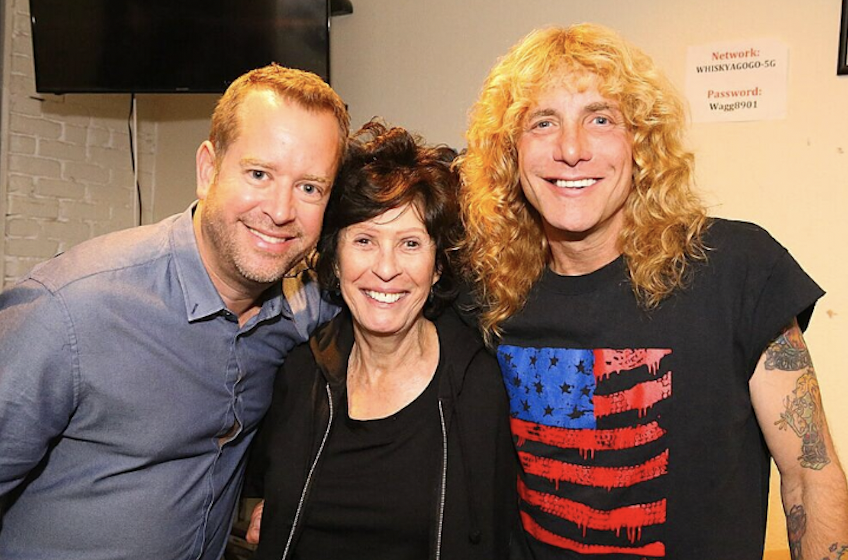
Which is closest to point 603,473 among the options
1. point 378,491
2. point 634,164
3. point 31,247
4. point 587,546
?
point 587,546

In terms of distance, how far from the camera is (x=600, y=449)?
1.62 metres

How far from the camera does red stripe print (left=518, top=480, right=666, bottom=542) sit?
5.21ft

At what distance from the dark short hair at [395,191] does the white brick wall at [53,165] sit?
2.32 metres

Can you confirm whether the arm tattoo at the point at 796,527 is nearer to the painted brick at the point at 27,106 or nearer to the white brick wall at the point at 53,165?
the white brick wall at the point at 53,165

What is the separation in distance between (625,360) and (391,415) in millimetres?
557

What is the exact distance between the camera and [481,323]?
6.17 ft

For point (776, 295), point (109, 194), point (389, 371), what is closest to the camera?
point (776, 295)

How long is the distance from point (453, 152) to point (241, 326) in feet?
2.20

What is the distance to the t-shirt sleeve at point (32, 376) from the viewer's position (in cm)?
150

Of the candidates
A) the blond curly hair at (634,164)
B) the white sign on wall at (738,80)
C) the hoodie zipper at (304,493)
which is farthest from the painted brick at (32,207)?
the white sign on wall at (738,80)

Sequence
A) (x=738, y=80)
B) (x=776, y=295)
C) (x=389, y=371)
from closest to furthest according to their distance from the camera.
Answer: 1. (x=776, y=295)
2. (x=389, y=371)
3. (x=738, y=80)

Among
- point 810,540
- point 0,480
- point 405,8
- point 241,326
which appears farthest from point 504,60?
point 405,8

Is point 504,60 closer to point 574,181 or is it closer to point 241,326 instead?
point 574,181

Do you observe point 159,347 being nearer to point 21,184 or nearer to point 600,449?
point 600,449
